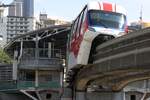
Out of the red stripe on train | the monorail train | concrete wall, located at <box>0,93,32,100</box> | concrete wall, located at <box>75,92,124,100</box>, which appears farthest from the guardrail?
the red stripe on train

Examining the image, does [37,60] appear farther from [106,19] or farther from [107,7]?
[106,19]

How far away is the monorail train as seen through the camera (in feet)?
115

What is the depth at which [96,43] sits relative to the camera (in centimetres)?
3634

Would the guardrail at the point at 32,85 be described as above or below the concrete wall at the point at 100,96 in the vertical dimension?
below

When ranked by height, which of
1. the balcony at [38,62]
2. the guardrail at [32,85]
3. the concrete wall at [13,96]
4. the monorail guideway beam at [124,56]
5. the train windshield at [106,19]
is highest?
the train windshield at [106,19]

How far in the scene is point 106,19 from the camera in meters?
36.8

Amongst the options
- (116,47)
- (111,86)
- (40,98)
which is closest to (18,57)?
(40,98)

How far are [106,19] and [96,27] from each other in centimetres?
180

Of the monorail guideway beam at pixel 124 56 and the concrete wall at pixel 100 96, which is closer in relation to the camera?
the monorail guideway beam at pixel 124 56

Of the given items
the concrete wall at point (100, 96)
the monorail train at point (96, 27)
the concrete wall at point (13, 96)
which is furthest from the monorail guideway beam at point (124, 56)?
the concrete wall at point (13, 96)

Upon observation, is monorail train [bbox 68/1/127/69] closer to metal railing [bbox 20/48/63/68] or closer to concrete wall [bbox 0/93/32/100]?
metal railing [bbox 20/48/63/68]

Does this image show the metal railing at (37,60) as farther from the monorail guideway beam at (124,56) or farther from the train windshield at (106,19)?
the train windshield at (106,19)

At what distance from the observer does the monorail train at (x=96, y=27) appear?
35.0m

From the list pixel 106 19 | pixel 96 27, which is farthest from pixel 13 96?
pixel 96 27
